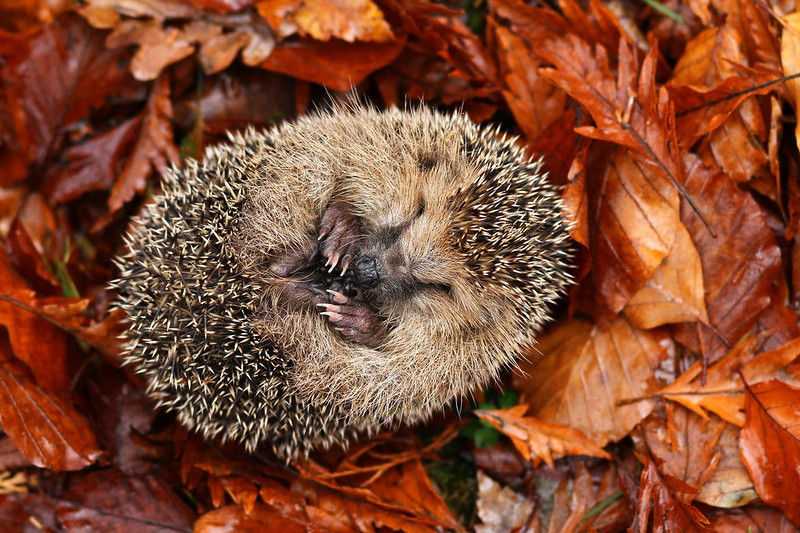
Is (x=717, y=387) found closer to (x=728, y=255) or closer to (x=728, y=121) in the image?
(x=728, y=255)

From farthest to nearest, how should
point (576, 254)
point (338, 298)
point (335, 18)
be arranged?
point (335, 18) → point (576, 254) → point (338, 298)

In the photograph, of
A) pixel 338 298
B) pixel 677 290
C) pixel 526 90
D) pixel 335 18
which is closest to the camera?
pixel 338 298

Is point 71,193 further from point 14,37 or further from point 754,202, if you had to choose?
point 754,202

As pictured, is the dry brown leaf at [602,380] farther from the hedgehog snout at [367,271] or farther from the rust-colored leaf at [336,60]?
the rust-colored leaf at [336,60]

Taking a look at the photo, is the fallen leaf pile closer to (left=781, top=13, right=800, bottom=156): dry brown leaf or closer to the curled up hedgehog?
(left=781, top=13, right=800, bottom=156): dry brown leaf

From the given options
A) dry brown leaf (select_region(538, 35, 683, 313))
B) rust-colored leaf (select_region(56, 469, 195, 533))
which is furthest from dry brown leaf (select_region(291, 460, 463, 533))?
dry brown leaf (select_region(538, 35, 683, 313))

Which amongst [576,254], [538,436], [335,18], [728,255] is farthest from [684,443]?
[335,18]

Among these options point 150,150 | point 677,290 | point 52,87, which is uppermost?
point 52,87
